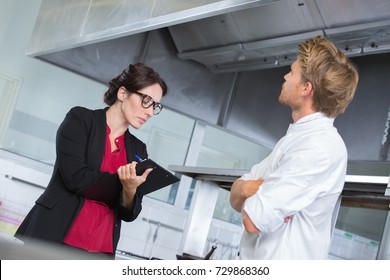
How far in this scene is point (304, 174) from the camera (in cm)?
115

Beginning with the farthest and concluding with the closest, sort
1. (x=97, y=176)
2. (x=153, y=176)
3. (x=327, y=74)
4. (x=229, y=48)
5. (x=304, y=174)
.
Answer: (x=229, y=48) < (x=153, y=176) < (x=97, y=176) < (x=327, y=74) < (x=304, y=174)

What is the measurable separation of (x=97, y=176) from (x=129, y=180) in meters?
0.10

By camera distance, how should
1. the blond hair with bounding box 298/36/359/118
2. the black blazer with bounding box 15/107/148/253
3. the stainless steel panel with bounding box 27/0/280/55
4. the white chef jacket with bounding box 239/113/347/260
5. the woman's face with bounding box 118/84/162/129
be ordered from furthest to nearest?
the stainless steel panel with bounding box 27/0/280/55 < the woman's face with bounding box 118/84/162/129 < the black blazer with bounding box 15/107/148/253 < the blond hair with bounding box 298/36/359/118 < the white chef jacket with bounding box 239/113/347/260

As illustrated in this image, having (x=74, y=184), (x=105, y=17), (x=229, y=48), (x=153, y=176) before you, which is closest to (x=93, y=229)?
(x=74, y=184)

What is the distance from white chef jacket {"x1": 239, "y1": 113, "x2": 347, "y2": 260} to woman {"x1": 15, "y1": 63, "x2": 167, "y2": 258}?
24.6 inches

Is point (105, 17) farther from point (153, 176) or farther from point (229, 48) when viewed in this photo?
point (153, 176)

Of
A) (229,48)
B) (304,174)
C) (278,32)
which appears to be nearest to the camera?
(304,174)

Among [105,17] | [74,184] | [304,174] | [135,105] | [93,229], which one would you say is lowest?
[93,229]

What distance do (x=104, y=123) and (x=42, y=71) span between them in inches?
146

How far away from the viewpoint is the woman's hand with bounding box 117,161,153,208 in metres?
1.74

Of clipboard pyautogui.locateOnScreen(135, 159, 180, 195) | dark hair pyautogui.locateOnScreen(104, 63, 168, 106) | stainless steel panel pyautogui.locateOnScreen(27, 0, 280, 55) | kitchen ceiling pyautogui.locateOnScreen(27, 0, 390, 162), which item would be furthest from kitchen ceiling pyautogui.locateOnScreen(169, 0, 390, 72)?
clipboard pyautogui.locateOnScreen(135, 159, 180, 195)

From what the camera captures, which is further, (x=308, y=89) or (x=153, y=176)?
(x=153, y=176)

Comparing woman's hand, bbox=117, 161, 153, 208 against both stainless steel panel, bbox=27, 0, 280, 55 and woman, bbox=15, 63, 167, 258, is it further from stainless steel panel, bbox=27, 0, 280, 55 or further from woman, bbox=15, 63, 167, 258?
stainless steel panel, bbox=27, 0, 280, 55
